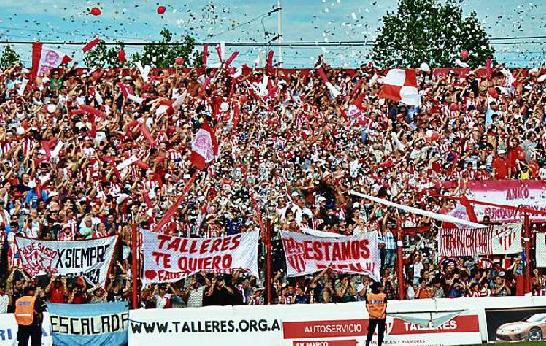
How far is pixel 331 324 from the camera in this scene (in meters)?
16.2

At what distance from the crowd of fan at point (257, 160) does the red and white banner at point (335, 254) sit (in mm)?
214

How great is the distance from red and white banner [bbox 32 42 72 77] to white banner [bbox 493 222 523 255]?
37.8ft

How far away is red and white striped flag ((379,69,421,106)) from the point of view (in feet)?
79.4

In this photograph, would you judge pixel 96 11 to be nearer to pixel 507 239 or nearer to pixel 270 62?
pixel 270 62

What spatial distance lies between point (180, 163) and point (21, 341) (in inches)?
291

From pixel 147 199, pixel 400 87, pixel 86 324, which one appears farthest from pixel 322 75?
pixel 86 324

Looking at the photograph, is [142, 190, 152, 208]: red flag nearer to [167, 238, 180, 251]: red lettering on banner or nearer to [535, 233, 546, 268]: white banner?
[167, 238, 180, 251]: red lettering on banner

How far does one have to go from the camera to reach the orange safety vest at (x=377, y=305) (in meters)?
15.7

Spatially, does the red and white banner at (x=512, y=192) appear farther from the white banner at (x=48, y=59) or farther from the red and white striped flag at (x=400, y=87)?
the white banner at (x=48, y=59)

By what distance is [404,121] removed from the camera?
24.1 metres

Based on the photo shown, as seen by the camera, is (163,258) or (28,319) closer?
(28,319)

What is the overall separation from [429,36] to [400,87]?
2906 cm

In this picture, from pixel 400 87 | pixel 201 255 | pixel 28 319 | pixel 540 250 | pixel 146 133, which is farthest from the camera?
pixel 400 87

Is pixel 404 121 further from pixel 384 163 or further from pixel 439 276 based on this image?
pixel 439 276
